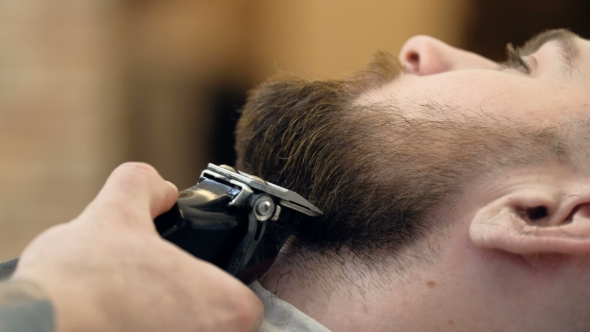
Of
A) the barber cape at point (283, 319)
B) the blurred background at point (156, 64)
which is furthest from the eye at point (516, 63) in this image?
the blurred background at point (156, 64)

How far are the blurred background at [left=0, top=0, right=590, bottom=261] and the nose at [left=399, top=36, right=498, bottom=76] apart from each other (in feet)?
3.39

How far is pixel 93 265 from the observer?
0.48 metres

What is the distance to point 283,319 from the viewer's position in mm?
686

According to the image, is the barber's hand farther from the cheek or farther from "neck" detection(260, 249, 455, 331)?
the cheek

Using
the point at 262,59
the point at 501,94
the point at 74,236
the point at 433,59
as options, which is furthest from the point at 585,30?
the point at 74,236

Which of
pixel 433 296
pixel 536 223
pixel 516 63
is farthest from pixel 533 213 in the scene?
pixel 516 63

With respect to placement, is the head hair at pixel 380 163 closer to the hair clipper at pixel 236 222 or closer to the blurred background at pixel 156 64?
the hair clipper at pixel 236 222

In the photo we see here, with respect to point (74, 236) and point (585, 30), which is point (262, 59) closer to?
point (585, 30)

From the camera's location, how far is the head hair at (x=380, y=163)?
722mm

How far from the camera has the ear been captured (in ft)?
2.15

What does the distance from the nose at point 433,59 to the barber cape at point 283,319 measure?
477 mm

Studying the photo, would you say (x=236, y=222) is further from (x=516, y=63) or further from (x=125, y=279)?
(x=516, y=63)

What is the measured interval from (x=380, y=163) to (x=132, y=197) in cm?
33

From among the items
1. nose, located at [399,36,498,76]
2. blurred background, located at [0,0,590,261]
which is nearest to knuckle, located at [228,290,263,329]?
nose, located at [399,36,498,76]
